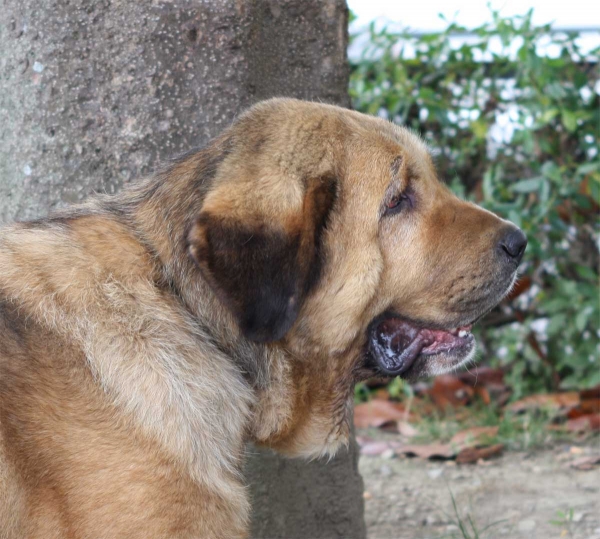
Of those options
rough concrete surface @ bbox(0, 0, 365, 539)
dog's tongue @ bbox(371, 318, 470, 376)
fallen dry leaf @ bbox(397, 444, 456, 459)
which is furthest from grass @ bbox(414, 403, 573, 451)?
dog's tongue @ bbox(371, 318, 470, 376)

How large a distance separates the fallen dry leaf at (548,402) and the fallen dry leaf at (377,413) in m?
0.79

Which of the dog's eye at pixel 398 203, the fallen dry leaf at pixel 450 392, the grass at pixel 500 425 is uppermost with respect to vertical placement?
the dog's eye at pixel 398 203

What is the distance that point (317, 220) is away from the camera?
9.29 ft

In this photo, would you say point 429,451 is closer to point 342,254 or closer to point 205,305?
point 342,254

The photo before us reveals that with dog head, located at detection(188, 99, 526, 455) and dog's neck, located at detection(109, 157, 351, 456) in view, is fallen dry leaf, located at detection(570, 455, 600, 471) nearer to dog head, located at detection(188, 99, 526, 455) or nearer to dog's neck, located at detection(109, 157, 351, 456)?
dog head, located at detection(188, 99, 526, 455)

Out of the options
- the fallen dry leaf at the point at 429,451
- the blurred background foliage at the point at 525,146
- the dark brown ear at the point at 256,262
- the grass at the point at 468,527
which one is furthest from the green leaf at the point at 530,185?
the dark brown ear at the point at 256,262

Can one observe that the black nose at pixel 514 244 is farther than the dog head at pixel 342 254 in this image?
Result: Yes

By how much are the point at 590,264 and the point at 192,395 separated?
429 cm

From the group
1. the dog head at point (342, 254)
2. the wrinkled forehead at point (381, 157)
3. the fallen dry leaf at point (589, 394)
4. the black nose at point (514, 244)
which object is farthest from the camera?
the fallen dry leaf at point (589, 394)

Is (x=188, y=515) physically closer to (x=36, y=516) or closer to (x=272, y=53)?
(x=36, y=516)

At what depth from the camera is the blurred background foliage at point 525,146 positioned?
18.5ft

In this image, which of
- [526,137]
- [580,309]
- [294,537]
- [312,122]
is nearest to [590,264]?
[580,309]

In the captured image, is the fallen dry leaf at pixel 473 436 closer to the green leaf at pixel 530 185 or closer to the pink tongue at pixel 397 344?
the green leaf at pixel 530 185

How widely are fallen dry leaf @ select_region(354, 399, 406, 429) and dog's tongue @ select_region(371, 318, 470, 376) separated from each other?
2865mm
